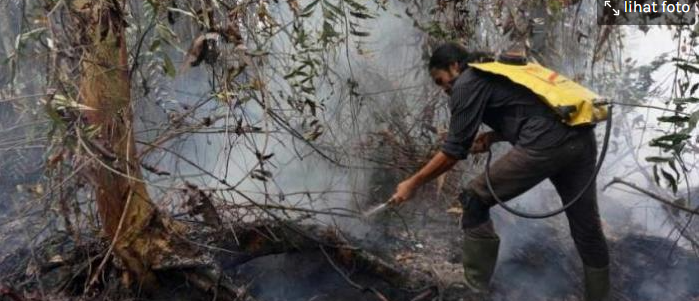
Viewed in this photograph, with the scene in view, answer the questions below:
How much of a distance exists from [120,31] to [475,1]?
10.6 ft

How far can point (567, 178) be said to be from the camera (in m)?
3.57

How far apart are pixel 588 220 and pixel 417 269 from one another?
1133 millimetres

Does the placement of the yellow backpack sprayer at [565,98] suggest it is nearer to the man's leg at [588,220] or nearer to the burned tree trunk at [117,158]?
the man's leg at [588,220]

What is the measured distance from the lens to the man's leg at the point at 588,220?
351 centimetres

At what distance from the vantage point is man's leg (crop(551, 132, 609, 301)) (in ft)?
11.5

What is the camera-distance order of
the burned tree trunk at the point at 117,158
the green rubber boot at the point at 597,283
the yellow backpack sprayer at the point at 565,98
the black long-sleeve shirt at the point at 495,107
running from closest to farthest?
the burned tree trunk at the point at 117,158
the yellow backpack sprayer at the point at 565,98
the black long-sleeve shirt at the point at 495,107
the green rubber boot at the point at 597,283

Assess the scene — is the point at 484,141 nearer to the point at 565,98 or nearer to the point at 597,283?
the point at 565,98

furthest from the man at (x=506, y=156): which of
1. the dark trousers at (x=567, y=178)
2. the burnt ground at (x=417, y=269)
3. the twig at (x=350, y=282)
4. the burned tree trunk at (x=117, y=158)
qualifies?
the burned tree trunk at (x=117, y=158)

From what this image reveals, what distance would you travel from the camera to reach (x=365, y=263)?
385 centimetres

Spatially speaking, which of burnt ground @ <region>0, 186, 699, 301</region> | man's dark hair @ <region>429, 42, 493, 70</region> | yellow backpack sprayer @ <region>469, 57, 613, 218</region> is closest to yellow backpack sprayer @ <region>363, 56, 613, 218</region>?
yellow backpack sprayer @ <region>469, 57, 613, 218</region>

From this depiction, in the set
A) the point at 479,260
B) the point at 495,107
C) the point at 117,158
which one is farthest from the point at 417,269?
the point at 117,158

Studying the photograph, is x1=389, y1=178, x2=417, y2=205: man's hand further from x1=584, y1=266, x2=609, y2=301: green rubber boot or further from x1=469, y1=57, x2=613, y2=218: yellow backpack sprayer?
x1=584, y1=266, x2=609, y2=301: green rubber boot

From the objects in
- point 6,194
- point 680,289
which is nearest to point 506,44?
point 680,289

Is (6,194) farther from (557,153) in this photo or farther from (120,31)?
(557,153)
